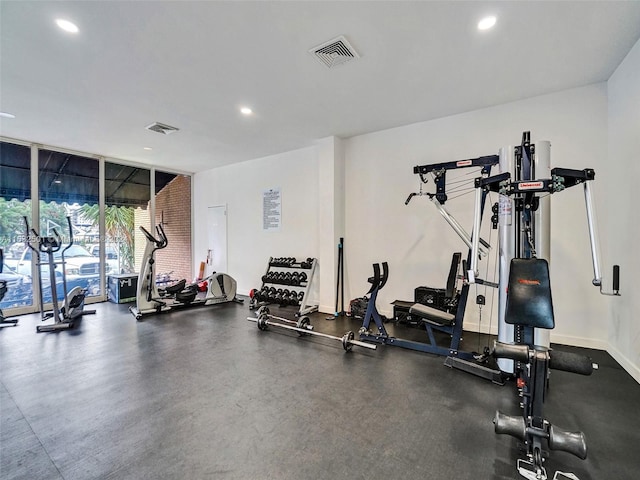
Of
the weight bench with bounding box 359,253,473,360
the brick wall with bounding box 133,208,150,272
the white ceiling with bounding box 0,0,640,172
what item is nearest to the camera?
the white ceiling with bounding box 0,0,640,172

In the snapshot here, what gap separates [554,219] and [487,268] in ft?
3.09

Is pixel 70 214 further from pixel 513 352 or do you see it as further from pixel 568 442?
pixel 568 442

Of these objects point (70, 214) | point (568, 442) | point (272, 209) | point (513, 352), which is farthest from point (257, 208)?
point (568, 442)

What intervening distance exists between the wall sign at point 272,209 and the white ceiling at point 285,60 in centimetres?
178

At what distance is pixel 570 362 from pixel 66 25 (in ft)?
14.0

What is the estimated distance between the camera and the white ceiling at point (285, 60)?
2221 millimetres

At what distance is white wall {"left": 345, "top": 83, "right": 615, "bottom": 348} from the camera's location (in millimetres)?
3332

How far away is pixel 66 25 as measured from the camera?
2334mm

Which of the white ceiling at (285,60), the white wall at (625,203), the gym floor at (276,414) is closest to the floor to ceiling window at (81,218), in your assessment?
the white ceiling at (285,60)

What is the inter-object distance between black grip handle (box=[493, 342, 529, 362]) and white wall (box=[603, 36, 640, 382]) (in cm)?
200

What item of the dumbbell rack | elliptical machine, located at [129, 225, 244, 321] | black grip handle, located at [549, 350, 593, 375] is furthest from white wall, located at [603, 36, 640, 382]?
elliptical machine, located at [129, 225, 244, 321]

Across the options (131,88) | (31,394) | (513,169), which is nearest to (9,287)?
(31,394)

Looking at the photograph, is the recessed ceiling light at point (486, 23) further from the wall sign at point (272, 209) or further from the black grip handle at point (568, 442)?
the wall sign at point (272, 209)

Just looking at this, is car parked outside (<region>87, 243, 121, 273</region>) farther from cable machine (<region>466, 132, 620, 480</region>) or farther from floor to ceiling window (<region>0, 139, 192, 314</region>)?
cable machine (<region>466, 132, 620, 480</region>)
